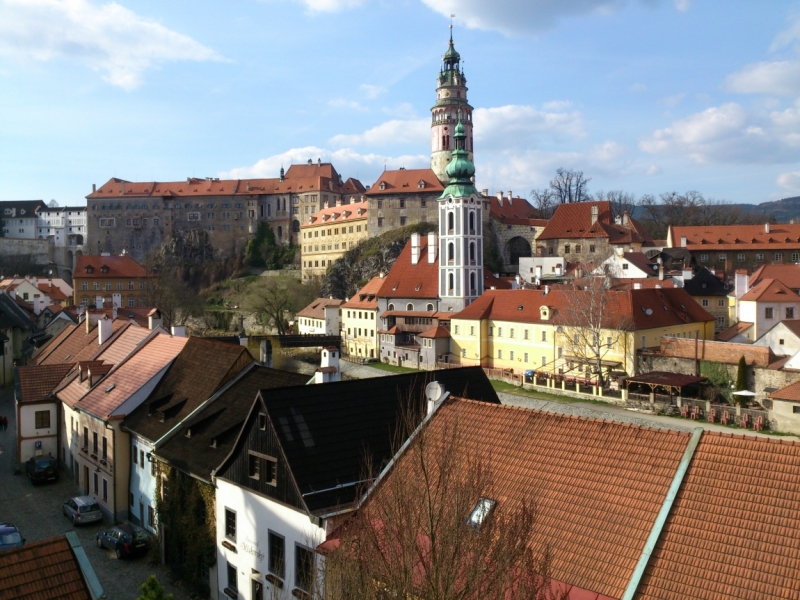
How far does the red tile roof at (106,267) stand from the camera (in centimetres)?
7707

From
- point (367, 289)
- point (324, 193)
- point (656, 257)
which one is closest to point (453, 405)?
point (367, 289)

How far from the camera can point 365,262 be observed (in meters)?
84.9

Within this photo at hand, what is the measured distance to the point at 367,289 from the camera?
67.8 metres

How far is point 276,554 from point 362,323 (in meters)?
51.6

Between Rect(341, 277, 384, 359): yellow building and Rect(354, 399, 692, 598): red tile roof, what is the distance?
5201 cm

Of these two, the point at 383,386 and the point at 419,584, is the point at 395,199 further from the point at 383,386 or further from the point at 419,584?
the point at 419,584

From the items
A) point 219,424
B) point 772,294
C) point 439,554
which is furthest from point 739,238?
point 439,554

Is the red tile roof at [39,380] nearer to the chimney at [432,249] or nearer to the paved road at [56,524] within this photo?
the paved road at [56,524]

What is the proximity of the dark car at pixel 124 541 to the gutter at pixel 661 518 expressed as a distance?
14849 millimetres

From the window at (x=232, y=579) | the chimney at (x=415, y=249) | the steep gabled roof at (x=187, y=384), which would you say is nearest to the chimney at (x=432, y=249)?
the chimney at (x=415, y=249)

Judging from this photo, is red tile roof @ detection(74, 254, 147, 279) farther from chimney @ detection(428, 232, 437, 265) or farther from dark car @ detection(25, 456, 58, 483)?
dark car @ detection(25, 456, 58, 483)

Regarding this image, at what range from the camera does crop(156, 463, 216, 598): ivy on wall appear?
648 inches

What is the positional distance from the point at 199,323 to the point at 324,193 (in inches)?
1395

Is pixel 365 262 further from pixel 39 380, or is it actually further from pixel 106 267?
pixel 39 380
